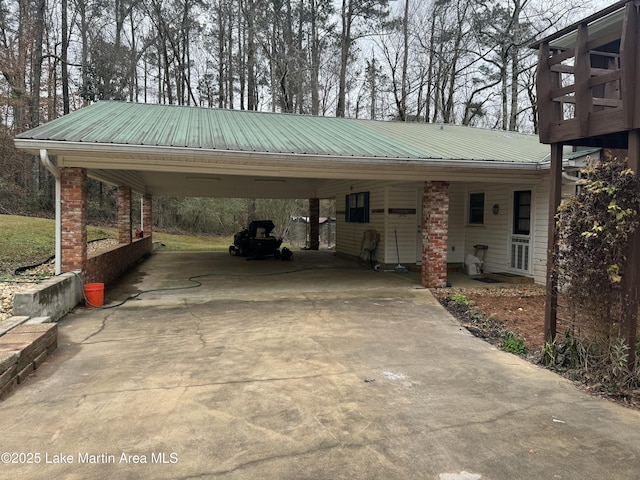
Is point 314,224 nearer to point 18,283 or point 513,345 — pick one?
point 18,283

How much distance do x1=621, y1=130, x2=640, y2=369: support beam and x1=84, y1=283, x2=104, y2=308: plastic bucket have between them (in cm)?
743

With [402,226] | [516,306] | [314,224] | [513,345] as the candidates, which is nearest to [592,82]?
[513,345]

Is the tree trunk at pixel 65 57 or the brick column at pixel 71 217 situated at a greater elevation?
the tree trunk at pixel 65 57

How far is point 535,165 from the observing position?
8.76 m

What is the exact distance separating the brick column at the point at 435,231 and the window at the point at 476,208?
300cm

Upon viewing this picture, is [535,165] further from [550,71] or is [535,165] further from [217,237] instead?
[217,237]

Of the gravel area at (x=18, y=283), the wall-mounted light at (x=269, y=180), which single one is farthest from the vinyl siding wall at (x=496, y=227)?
the gravel area at (x=18, y=283)

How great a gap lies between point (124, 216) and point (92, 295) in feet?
19.3

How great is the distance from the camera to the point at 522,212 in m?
10.5

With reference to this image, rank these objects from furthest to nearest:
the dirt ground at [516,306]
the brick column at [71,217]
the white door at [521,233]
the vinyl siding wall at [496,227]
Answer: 1. the white door at [521,233]
2. the vinyl siding wall at [496,227]
3. the brick column at [71,217]
4. the dirt ground at [516,306]

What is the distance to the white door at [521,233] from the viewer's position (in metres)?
10.2

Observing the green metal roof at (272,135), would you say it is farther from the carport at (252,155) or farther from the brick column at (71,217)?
the brick column at (71,217)

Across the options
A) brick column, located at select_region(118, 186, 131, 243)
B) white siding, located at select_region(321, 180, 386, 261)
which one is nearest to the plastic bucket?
brick column, located at select_region(118, 186, 131, 243)

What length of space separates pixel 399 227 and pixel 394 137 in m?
2.51
